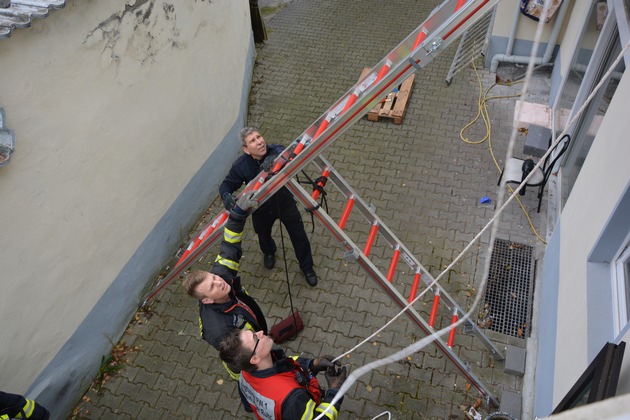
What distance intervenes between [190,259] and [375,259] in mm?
2120

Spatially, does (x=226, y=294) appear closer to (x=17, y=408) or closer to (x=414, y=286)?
(x=414, y=286)

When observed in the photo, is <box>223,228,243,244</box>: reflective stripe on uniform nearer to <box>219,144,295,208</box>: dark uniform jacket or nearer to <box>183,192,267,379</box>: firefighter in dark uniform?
<box>183,192,267,379</box>: firefighter in dark uniform

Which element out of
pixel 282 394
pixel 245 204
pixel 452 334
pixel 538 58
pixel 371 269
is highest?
pixel 245 204

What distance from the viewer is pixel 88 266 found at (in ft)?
14.5

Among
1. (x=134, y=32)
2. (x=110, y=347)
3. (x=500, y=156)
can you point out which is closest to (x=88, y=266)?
(x=110, y=347)

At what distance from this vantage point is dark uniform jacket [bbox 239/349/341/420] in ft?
9.06

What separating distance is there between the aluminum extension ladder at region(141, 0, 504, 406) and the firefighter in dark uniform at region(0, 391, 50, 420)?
167 centimetres

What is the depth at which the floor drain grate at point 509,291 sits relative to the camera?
4.76 meters

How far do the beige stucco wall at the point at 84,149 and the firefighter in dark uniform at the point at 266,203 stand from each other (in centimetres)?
111

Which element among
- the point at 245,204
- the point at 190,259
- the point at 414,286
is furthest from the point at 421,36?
the point at 190,259

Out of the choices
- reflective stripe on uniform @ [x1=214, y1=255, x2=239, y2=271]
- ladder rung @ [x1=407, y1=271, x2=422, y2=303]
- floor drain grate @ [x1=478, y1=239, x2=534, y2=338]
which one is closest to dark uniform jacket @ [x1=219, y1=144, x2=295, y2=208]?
reflective stripe on uniform @ [x1=214, y1=255, x2=239, y2=271]

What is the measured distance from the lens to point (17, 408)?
3.41m

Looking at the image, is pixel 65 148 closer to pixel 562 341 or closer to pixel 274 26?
pixel 562 341

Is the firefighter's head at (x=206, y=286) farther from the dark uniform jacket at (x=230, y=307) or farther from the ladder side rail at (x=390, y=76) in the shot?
the ladder side rail at (x=390, y=76)
